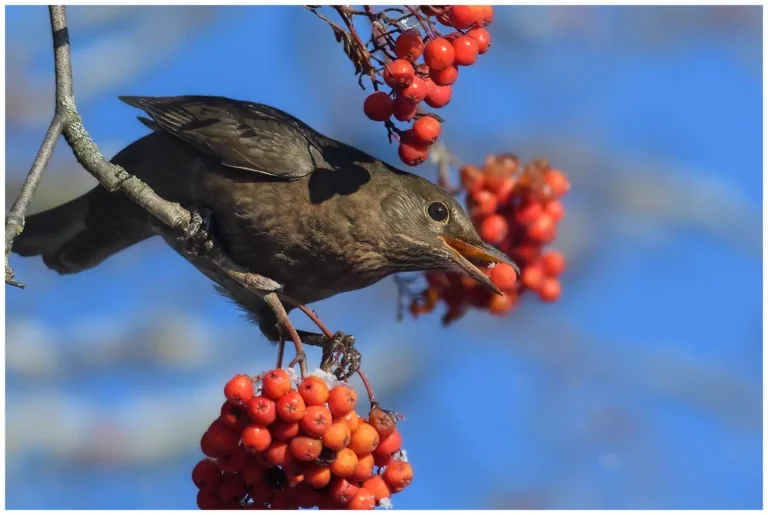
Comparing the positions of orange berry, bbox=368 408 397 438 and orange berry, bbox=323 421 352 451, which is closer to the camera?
orange berry, bbox=323 421 352 451

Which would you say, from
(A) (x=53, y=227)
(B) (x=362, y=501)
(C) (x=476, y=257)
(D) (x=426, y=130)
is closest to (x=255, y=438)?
(B) (x=362, y=501)

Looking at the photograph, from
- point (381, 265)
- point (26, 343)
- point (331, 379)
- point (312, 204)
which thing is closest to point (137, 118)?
point (312, 204)

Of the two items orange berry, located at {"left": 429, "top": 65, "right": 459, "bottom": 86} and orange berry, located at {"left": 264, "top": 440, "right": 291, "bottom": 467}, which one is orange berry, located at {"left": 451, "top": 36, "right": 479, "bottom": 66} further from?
orange berry, located at {"left": 264, "top": 440, "right": 291, "bottom": 467}

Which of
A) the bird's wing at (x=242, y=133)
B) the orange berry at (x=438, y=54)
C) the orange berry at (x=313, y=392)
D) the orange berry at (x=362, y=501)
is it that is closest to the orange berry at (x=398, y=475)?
the orange berry at (x=362, y=501)

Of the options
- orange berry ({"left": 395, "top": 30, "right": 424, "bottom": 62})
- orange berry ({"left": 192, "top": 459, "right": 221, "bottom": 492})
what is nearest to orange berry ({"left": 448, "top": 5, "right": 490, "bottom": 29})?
orange berry ({"left": 395, "top": 30, "right": 424, "bottom": 62})

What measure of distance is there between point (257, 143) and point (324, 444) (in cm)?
189

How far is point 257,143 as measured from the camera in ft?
17.1

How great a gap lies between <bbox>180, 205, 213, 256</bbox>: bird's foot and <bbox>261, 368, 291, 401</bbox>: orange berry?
1.20m

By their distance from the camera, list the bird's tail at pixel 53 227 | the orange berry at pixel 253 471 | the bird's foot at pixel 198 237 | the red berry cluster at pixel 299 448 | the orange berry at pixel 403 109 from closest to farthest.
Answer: the red berry cluster at pixel 299 448, the orange berry at pixel 253 471, the orange berry at pixel 403 109, the bird's foot at pixel 198 237, the bird's tail at pixel 53 227

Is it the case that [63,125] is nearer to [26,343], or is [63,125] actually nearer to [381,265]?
[381,265]

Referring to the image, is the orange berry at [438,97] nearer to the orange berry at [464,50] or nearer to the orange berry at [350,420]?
the orange berry at [464,50]

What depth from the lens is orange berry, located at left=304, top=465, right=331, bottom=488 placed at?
3.79 meters

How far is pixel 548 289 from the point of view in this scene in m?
5.23

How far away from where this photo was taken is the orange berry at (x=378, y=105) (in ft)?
13.1
